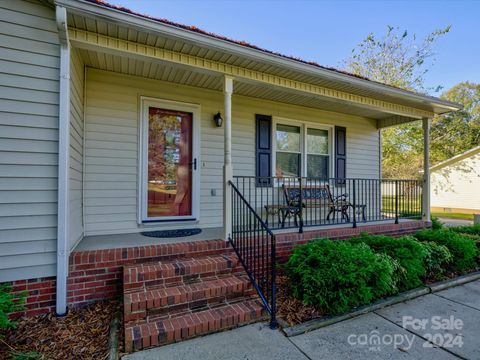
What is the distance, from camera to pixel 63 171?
263 cm

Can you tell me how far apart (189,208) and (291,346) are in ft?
9.15

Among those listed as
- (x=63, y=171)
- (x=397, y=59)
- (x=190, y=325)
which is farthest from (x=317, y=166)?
(x=397, y=59)

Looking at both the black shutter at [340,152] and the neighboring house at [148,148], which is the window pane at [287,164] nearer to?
the neighboring house at [148,148]

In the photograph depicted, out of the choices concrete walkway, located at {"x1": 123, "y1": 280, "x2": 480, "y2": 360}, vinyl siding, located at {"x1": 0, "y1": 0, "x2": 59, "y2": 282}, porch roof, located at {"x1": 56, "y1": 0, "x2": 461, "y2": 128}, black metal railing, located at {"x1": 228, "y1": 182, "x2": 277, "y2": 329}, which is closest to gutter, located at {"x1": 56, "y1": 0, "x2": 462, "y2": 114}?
porch roof, located at {"x1": 56, "y1": 0, "x2": 461, "y2": 128}

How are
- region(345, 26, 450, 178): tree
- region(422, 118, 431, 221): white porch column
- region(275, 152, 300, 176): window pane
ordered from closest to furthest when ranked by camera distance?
1. region(275, 152, 300, 176): window pane
2. region(422, 118, 431, 221): white porch column
3. region(345, 26, 450, 178): tree

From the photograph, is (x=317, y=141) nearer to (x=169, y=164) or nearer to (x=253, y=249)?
(x=169, y=164)

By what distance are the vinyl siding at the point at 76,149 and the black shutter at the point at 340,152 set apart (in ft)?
16.4

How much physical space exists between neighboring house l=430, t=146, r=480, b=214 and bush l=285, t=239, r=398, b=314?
13381 millimetres

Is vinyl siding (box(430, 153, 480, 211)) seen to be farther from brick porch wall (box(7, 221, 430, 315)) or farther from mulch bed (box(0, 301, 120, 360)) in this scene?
mulch bed (box(0, 301, 120, 360))

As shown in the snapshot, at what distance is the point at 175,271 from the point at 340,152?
15.4ft

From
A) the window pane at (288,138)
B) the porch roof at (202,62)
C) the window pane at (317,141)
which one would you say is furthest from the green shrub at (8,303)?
the window pane at (317,141)

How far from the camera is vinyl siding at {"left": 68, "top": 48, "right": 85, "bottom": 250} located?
9.56 feet

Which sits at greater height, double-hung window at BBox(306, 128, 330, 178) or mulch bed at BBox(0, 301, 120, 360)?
double-hung window at BBox(306, 128, 330, 178)

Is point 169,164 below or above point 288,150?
below
